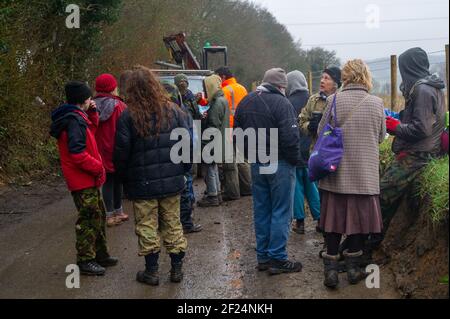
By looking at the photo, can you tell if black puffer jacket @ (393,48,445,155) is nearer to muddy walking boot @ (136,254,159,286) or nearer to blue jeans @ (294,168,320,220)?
blue jeans @ (294,168,320,220)

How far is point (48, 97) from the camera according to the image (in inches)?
521

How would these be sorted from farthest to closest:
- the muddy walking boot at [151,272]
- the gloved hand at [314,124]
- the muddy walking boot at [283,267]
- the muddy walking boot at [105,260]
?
the gloved hand at [314,124] < the muddy walking boot at [105,260] < the muddy walking boot at [283,267] < the muddy walking boot at [151,272]

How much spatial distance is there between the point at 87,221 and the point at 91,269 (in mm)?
495

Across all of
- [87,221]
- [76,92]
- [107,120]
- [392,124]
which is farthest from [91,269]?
[392,124]

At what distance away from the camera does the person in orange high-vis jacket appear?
909cm

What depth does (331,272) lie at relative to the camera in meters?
4.94

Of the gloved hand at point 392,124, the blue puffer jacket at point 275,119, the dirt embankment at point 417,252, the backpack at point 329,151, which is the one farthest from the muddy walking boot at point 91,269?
the gloved hand at point 392,124

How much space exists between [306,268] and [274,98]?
1.74 metres

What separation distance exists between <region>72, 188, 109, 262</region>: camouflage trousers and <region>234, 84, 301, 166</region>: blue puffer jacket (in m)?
1.67

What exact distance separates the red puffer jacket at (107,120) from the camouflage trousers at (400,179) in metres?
3.34

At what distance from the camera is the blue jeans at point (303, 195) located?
22.4 ft

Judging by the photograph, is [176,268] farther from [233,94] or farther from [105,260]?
[233,94]

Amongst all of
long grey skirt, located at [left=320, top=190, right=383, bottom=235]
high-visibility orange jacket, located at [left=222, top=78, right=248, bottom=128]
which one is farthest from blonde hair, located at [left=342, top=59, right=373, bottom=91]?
high-visibility orange jacket, located at [left=222, top=78, right=248, bottom=128]

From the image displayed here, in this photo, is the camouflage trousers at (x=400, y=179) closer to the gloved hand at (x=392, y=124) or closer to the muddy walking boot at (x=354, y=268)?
the gloved hand at (x=392, y=124)
